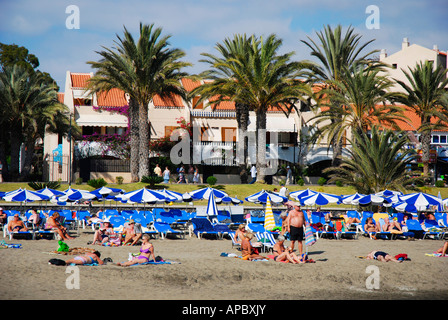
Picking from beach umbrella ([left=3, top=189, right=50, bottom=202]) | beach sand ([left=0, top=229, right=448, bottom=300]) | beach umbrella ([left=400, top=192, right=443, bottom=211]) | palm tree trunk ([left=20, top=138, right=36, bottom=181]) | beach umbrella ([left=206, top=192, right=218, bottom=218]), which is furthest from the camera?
palm tree trunk ([left=20, top=138, right=36, bottom=181])

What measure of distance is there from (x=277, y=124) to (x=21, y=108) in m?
21.0

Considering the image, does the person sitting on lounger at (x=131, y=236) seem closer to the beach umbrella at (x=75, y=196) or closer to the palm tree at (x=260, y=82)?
the beach umbrella at (x=75, y=196)

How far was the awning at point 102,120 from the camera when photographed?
44.0 meters

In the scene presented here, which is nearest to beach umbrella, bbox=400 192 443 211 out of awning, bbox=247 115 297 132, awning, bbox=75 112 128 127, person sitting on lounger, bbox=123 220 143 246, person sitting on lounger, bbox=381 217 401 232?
person sitting on lounger, bbox=381 217 401 232

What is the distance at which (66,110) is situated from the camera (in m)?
42.5

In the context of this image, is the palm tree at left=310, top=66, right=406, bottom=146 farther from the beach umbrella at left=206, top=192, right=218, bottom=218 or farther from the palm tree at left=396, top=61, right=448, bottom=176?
the beach umbrella at left=206, top=192, right=218, bottom=218

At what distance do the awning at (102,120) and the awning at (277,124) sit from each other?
10.8 meters

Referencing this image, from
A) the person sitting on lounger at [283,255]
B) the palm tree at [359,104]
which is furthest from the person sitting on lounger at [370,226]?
the palm tree at [359,104]

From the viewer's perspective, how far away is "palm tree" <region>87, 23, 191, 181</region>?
35.8m

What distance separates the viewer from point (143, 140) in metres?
37.3

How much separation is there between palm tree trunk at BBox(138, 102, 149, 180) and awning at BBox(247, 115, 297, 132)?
12.1 m

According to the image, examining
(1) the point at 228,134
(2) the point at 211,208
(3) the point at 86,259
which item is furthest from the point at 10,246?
(1) the point at 228,134
